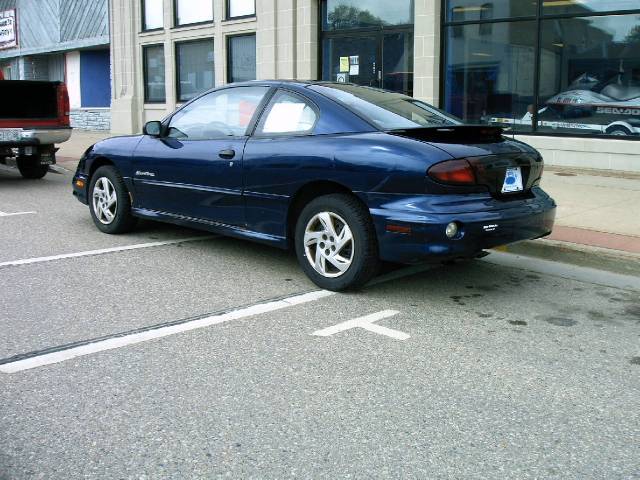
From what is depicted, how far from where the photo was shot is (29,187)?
11.8m

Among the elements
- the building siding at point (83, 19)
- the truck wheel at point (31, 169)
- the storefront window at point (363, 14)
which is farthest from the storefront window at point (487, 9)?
the building siding at point (83, 19)

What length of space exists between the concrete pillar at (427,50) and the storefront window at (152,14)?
8986mm

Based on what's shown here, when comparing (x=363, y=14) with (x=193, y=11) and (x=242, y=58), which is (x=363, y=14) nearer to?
(x=242, y=58)

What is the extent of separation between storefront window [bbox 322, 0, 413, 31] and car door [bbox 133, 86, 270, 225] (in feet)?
28.9

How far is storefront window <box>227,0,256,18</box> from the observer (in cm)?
1775

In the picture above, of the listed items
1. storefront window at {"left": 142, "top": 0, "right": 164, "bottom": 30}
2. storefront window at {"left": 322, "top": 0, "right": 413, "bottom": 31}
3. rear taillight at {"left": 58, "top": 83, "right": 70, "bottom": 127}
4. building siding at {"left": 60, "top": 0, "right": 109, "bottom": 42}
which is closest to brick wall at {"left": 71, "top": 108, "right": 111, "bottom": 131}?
building siding at {"left": 60, "top": 0, "right": 109, "bottom": 42}

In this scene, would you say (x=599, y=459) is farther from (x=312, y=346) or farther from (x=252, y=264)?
(x=252, y=264)

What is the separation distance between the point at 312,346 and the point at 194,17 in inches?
654

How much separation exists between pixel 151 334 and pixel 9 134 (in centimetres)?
788

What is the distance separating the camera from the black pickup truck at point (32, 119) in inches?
447

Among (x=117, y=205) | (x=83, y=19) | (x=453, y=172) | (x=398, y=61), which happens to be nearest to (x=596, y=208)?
(x=453, y=172)

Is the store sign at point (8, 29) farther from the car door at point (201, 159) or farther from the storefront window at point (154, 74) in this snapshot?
the car door at point (201, 159)

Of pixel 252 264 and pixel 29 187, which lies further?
pixel 29 187

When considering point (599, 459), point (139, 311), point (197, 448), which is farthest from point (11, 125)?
point (599, 459)
